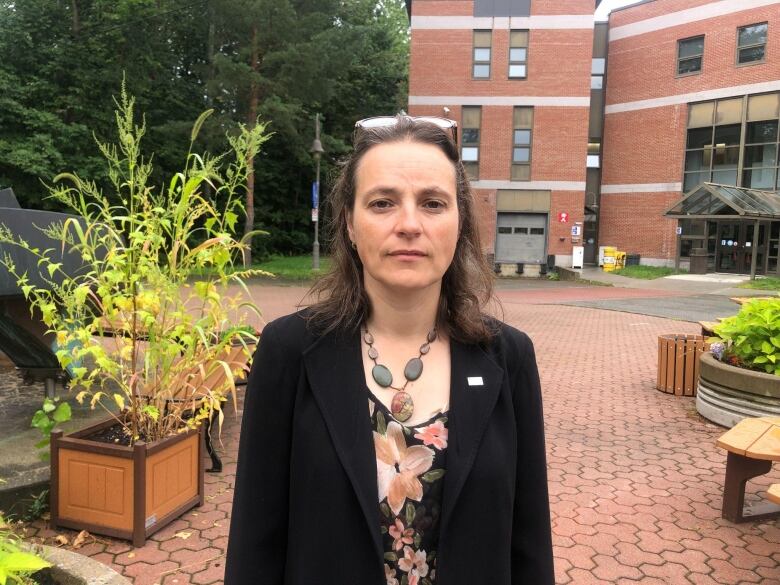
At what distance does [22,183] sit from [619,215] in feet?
94.3

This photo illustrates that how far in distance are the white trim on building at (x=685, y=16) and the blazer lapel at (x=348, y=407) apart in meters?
34.7

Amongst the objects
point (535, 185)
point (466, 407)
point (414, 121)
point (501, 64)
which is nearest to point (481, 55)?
point (501, 64)

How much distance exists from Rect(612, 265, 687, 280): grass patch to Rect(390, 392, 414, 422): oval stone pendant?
28.2 m

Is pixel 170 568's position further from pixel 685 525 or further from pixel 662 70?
pixel 662 70

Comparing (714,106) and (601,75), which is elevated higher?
(601,75)

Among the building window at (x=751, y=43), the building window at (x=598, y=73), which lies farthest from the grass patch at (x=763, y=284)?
the building window at (x=598, y=73)

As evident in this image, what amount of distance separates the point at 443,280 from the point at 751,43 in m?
34.1

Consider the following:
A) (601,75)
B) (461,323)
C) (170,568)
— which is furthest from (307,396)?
(601,75)

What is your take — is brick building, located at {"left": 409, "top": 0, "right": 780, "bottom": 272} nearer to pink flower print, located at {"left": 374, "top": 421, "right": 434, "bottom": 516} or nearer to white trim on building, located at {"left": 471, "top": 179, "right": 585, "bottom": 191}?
white trim on building, located at {"left": 471, "top": 179, "right": 585, "bottom": 191}

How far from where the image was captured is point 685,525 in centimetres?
409

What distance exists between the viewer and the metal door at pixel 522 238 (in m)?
31.5

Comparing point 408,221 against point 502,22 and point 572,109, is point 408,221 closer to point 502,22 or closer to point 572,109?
point 572,109

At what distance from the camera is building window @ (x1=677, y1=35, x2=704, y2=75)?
102 feet

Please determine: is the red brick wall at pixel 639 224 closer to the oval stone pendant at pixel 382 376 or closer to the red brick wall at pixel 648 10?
the red brick wall at pixel 648 10
